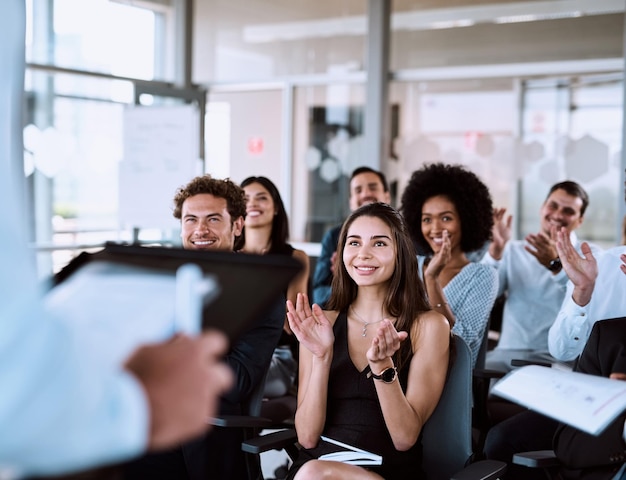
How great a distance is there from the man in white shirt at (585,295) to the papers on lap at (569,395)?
3.63 ft

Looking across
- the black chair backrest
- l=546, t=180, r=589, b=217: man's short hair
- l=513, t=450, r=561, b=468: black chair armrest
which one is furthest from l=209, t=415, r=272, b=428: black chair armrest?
l=546, t=180, r=589, b=217: man's short hair

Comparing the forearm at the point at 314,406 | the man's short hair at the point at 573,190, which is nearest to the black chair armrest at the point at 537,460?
the forearm at the point at 314,406

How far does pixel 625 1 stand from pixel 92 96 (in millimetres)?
4400

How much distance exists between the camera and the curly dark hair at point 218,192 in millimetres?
3401

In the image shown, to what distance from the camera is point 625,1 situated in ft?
19.2

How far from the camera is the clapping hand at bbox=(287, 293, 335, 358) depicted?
8.16ft

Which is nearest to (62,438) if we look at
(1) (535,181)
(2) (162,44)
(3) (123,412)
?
(3) (123,412)

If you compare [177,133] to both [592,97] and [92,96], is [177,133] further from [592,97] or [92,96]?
[592,97]

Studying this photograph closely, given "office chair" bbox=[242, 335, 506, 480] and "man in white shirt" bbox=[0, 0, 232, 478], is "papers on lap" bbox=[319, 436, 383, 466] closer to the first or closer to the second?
"office chair" bbox=[242, 335, 506, 480]

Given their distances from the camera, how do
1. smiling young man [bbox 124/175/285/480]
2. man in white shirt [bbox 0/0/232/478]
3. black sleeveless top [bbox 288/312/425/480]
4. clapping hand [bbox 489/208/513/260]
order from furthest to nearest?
clapping hand [bbox 489/208/513/260] → smiling young man [bbox 124/175/285/480] → black sleeveless top [bbox 288/312/425/480] → man in white shirt [bbox 0/0/232/478]

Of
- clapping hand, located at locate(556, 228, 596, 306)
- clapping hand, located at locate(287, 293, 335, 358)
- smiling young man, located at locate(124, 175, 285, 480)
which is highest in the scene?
clapping hand, located at locate(556, 228, 596, 306)

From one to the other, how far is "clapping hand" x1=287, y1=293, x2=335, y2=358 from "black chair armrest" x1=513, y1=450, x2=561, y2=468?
66cm

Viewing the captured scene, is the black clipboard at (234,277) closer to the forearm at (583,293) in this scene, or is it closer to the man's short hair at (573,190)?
the forearm at (583,293)

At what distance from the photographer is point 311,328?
252 cm
